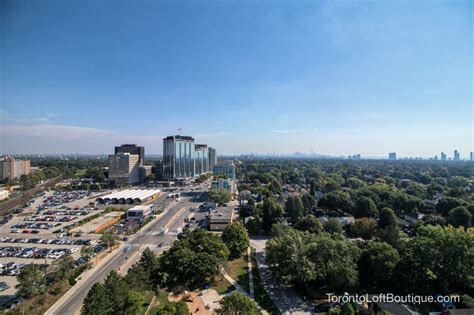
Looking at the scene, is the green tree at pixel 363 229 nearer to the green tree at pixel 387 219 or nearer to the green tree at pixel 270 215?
the green tree at pixel 387 219

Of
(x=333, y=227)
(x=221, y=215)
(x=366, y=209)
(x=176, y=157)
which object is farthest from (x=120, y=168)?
(x=366, y=209)

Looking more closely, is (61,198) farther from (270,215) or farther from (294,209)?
(294,209)

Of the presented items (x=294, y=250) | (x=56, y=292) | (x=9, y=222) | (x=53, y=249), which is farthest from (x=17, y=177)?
(x=294, y=250)

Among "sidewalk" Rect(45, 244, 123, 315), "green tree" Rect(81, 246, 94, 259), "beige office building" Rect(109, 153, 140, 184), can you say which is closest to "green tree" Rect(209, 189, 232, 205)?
"sidewalk" Rect(45, 244, 123, 315)

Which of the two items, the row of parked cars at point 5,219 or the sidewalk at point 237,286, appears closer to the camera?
the sidewalk at point 237,286

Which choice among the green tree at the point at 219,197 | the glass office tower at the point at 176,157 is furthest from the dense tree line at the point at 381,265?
the glass office tower at the point at 176,157

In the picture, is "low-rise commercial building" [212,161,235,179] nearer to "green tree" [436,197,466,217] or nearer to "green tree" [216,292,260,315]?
"green tree" [436,197,466,217]
